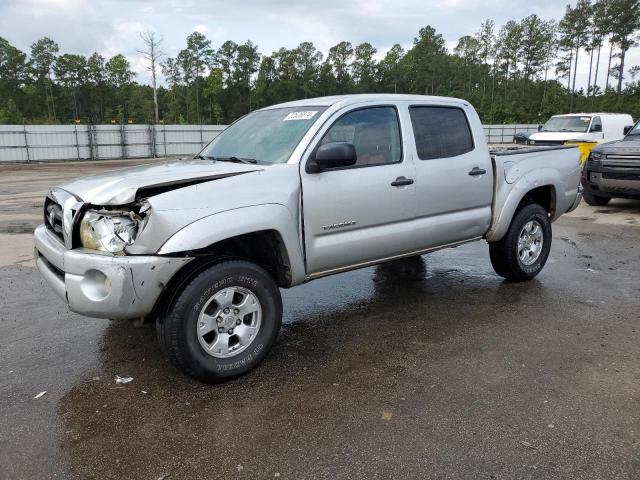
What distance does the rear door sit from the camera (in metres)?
4.54

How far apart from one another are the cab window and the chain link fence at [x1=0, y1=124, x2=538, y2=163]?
28.9 metres

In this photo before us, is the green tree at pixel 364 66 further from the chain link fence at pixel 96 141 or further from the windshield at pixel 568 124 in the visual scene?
the windshield at pixel 568 124

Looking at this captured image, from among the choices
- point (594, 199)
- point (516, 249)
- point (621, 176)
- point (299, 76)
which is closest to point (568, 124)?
point (594, 199)

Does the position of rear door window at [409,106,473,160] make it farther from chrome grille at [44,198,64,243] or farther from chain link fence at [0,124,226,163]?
chain link fence at [0,124,226,163]

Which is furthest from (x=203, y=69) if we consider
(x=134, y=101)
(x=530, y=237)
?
(x=530, y=237)

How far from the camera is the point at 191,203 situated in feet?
10.7

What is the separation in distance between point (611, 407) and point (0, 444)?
3.45 meters

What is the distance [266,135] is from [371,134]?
0.85 metres

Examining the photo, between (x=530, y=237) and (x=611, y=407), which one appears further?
(x=530, y=237)

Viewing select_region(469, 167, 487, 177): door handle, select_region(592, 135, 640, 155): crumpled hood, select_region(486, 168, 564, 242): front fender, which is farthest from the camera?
select_region(592, 135, 640, 155): crumpled hood

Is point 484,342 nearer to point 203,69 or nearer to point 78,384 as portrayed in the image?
point 78,384

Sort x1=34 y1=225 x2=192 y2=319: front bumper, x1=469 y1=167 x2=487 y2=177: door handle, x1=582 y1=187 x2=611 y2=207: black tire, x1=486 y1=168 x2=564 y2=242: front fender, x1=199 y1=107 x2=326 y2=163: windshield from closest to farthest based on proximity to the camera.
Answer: x1=34 y1=225 x2=192 y2=319: front bumper
x1=199 y1=107 x2=326 y2=163: windshield
x1=469 y1=167 x2=487 y2=177: door handle
x1=486 y1=168 x2=564 y2=242: front fender
x1=582 y1=187 x2=611 y2=207: black tire

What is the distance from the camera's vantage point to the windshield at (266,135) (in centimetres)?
402

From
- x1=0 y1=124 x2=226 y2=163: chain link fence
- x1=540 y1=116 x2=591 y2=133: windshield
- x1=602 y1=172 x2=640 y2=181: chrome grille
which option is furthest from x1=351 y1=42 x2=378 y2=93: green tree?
x1=602 y1=172 x2=640 y2=181: chrome grille
